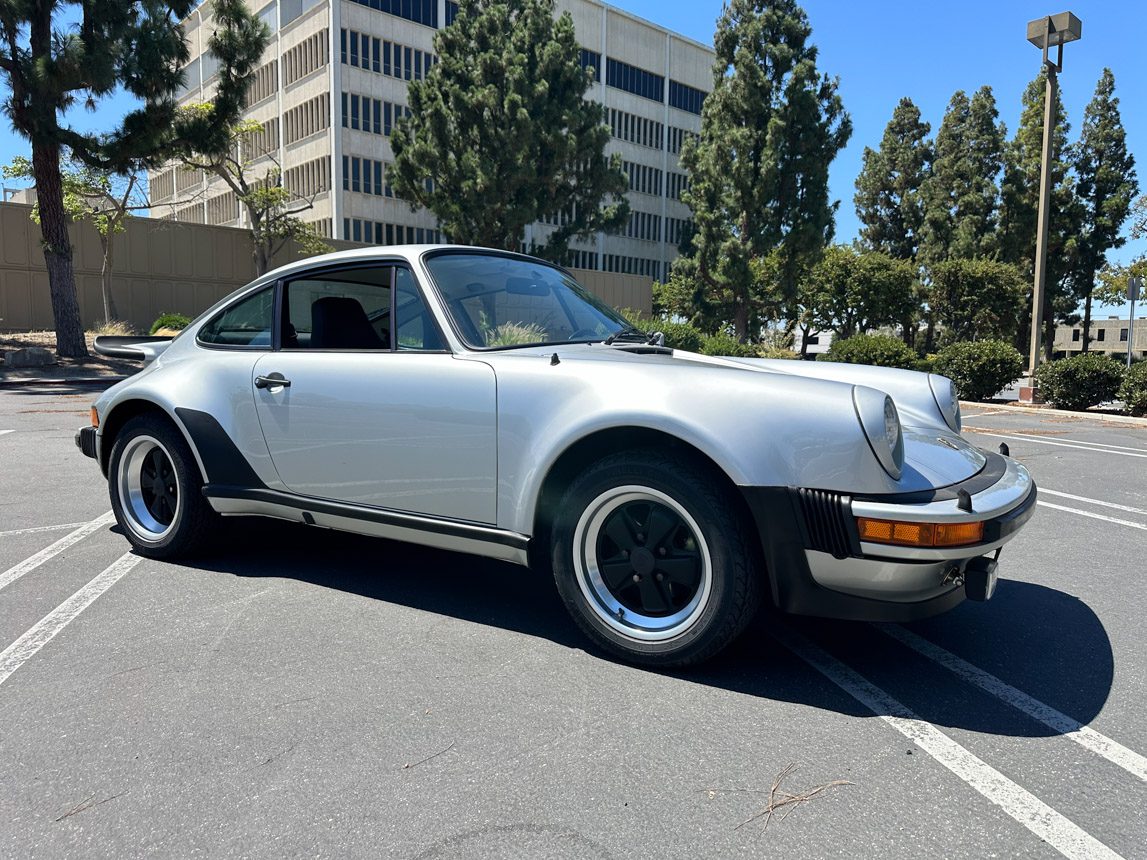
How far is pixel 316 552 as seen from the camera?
177 inches

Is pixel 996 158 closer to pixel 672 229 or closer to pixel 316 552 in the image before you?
pixel 672 229

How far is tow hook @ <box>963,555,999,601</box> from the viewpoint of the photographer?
8.68 feet

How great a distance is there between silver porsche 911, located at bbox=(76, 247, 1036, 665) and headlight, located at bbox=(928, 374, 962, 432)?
2 cm

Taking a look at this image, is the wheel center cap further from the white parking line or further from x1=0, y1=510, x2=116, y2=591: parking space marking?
the white parking line

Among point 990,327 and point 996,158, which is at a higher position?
point 996,158

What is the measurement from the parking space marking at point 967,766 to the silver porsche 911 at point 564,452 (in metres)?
0.33

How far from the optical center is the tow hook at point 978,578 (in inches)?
104

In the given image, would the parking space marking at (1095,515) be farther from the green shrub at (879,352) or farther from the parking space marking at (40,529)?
the green shrub at (879,352)

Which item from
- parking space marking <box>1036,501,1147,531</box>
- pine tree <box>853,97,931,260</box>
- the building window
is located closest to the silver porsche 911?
parking space marking <box>1036,501,1147,531</box>

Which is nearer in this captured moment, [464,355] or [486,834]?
[486,834]

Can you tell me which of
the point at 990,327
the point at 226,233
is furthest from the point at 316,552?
the point at 990,327

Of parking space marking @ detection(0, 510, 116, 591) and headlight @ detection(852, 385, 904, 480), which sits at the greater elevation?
headlight @ detection(852, 385, 904, 480)

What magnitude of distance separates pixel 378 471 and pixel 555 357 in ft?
3.05

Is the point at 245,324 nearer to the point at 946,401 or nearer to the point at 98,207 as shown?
the point at 946,401
